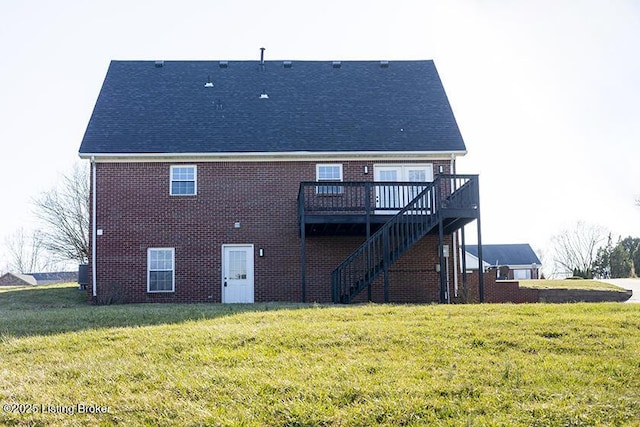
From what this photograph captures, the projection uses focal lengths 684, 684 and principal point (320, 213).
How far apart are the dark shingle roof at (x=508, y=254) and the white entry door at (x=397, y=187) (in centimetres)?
4677

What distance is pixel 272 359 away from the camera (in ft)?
27.4

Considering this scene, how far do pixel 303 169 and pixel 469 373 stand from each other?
1315 centimetres

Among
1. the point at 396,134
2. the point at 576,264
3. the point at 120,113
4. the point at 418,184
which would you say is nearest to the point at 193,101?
the point at 120,113

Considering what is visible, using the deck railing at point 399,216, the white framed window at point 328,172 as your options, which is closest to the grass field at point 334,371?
the deck railing at point 399,216

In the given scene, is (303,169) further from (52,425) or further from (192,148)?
(52,425)

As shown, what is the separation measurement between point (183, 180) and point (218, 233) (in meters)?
1.90

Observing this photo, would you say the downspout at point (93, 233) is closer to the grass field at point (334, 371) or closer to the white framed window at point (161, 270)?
the white framed window at point (161, 270)

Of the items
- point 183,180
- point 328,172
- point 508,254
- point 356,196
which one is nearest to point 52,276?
point 508,254

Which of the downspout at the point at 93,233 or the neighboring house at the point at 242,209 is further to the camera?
the neighboring house at the point at 242,209

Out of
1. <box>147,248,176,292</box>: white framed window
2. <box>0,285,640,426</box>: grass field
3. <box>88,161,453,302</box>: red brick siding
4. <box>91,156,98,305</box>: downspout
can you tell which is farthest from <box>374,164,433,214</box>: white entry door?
<box>91,156,98,305</box>: downspout

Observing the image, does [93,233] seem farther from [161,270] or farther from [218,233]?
[218,233]

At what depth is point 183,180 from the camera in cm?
2022

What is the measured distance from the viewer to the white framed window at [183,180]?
66.1ft

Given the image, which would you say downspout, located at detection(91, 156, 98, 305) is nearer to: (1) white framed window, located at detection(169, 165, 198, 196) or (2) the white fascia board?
(2) the white fascia board
